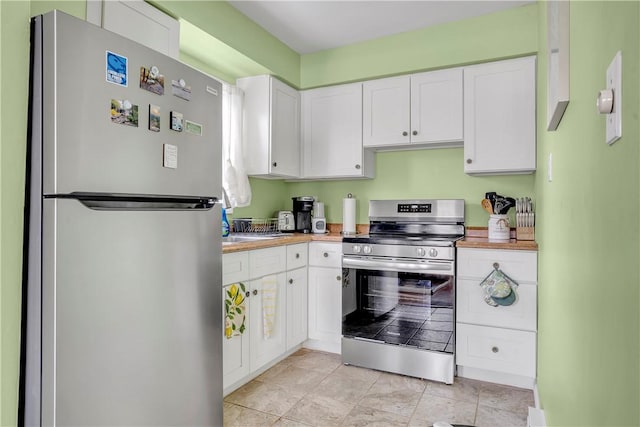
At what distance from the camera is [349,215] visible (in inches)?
132

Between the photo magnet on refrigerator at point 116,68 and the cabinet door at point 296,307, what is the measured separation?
1715 millimetres

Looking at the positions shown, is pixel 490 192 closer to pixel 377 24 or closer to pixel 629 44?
pixel 377 24

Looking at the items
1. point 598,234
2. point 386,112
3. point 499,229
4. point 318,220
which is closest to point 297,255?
point 318,220

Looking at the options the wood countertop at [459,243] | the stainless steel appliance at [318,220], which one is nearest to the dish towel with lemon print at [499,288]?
the wood countertop at [459,243]

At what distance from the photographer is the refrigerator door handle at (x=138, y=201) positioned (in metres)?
1.29

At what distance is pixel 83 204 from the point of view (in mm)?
1278

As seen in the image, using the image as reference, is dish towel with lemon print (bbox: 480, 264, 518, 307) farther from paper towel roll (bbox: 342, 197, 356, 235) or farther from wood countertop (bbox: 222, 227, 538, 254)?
paper towel roll (bbox: 342, 197, 356, 235)

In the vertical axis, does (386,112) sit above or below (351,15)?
below

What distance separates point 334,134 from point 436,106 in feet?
2.71

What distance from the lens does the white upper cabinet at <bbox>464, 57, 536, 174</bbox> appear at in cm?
266

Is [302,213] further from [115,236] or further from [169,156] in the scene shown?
[115,236]

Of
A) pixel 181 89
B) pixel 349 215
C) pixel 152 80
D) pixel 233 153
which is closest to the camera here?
pixel 152 80

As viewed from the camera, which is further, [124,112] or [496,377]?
[496,377]

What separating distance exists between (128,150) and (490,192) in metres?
2.46
